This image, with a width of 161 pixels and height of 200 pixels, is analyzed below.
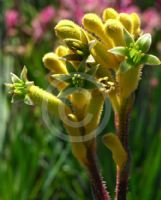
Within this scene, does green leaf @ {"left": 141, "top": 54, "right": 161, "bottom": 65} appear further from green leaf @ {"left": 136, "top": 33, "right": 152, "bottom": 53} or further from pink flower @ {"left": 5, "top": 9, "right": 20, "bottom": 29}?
pink flower @ {"left": 5, "top": 9, "right": 20, "bottom": 29}

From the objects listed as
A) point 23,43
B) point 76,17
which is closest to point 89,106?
point 76,17

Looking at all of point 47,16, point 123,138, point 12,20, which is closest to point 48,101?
point 123,138

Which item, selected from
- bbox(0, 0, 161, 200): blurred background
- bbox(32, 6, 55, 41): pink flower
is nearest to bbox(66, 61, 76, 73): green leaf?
bbox(0, 0, 161, 200): blurred background

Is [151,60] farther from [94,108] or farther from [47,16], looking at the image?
[47,16]

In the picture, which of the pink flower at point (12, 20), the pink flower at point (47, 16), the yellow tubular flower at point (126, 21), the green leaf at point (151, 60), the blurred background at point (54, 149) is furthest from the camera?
the pink flower at point (47, 16)

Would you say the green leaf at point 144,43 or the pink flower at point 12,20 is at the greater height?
the pink flower at point 12,20

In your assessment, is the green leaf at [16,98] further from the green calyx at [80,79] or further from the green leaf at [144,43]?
the green leaf at [144,43]

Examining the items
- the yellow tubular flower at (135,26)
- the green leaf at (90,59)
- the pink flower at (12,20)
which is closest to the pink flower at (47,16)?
the pink flower at (12,20)
